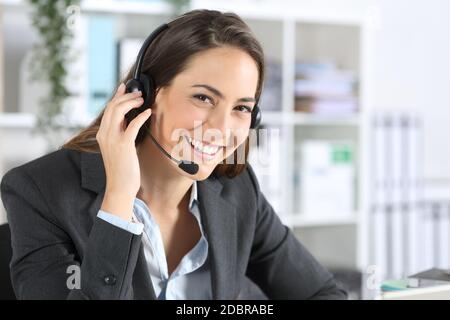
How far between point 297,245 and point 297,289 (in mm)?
90

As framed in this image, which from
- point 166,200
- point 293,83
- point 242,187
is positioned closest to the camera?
point 166,200

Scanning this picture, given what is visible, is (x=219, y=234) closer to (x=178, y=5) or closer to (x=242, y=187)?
(x=242, y=187)

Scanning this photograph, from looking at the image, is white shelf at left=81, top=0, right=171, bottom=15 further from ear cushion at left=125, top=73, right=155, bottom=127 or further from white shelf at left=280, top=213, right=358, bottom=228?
ear cushion at left=125, top=73, right=155, bottom=127

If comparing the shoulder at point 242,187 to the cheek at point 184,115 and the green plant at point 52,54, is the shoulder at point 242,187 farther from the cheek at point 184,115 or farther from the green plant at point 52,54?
the green plant at point 52,54

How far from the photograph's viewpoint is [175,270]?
1.23m

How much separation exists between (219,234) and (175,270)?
0.32 ft

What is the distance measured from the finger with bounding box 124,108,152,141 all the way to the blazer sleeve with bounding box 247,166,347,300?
15.7 inches

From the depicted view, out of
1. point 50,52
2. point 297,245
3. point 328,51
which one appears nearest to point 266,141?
point 328,51

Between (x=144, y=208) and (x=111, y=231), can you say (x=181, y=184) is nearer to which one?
(x=144, y=208)

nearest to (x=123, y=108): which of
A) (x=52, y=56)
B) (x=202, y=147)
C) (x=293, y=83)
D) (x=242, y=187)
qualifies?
(x=202, y=147)

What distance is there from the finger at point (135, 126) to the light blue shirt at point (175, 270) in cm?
20

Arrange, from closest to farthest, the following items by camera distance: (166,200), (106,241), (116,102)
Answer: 1. (106,241)
2. (116,102)
3. (166,200)

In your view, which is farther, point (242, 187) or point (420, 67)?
point (420, 67)

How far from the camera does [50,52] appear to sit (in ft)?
8.66
